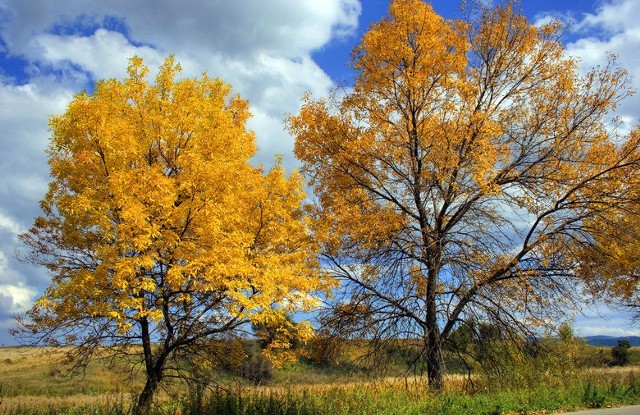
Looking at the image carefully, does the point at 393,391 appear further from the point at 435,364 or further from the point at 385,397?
the point at 435,364

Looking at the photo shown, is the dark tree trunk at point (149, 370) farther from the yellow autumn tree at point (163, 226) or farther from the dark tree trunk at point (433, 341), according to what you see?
the dark tree trunk at point (433, 341)

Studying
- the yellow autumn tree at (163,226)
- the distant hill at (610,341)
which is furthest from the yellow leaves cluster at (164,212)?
the distant hill at (610,341)

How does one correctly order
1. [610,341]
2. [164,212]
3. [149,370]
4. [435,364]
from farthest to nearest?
[610,341], [435,364], [149,370], [164,212]

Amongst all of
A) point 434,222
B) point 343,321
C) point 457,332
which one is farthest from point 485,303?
point 343,321

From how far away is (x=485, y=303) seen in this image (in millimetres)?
13703

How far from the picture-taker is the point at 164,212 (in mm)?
10859

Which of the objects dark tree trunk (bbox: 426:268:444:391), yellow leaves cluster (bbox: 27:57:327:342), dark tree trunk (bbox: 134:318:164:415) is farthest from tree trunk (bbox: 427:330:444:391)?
dark tree trunk (bbox: 134:318:164:415)

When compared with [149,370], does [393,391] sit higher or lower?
lower

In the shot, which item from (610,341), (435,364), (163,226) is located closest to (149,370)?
(163,226)

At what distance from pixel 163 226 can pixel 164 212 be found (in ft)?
2.60

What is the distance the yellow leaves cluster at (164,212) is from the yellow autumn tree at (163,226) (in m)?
0.03

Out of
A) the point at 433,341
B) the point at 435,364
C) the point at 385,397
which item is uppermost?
the point at 433,341

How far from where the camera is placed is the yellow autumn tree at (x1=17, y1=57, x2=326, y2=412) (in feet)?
34.7

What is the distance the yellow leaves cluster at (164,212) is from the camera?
1052 cm
